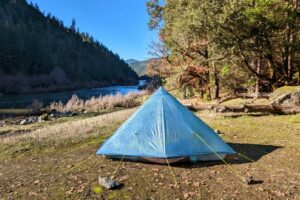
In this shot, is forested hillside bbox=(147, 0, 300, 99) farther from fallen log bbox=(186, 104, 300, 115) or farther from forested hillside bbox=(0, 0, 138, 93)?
forested hillside bbox=(0, 0, 138, 93)

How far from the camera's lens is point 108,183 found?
18.6 ft

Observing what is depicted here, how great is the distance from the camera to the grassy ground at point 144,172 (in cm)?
548

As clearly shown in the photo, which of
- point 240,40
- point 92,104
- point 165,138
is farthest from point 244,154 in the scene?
point 92,104

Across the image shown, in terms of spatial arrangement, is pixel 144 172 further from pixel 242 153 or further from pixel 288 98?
pixel 288 98

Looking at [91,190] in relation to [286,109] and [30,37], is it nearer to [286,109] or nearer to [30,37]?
[286,109]

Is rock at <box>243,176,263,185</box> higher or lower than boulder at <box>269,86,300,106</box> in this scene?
lower

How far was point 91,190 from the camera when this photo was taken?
5.59m

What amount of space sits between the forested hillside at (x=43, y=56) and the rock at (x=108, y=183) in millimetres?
61274

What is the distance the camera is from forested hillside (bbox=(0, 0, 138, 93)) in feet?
273

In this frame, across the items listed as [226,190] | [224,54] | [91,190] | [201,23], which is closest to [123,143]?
[91,190]

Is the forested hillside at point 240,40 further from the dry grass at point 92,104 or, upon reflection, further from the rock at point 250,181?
the rock at point 250,181

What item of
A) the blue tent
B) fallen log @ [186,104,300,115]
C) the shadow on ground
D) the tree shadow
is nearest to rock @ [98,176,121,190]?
the blue tent

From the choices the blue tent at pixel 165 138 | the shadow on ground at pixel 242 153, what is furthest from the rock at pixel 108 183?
the shadow on ground at pixel 242 153

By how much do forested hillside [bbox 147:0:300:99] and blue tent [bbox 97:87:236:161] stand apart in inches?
367
